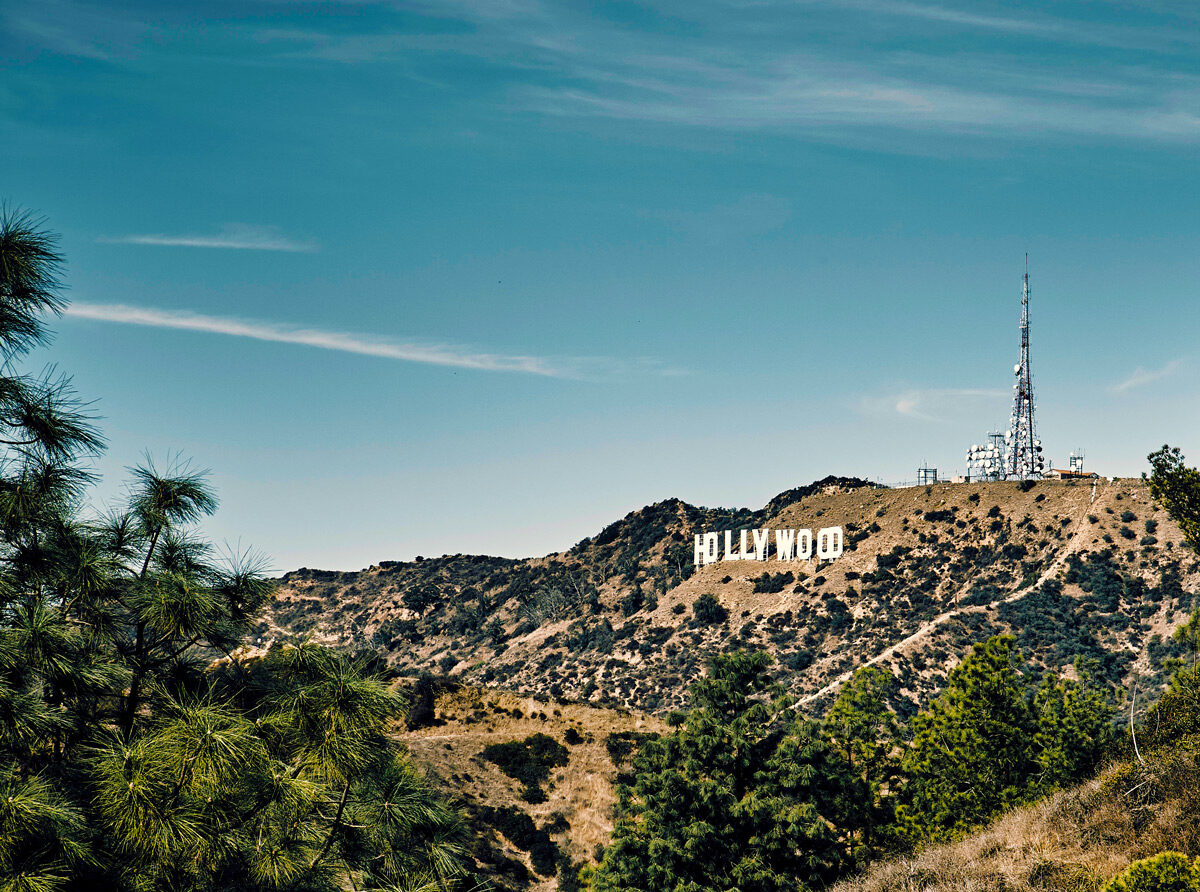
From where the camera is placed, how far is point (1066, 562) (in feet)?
253

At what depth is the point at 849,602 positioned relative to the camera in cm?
8431

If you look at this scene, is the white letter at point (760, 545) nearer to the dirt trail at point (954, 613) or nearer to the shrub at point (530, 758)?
the dirt trail at point (954, 613)

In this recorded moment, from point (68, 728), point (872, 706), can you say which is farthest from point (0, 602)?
point (872, 706)

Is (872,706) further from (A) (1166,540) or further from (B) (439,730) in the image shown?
(A) (1166,540)

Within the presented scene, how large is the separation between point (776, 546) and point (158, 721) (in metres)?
95.6

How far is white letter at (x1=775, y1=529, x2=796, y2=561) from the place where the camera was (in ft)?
319

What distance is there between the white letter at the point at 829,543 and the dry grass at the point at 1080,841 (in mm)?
75713

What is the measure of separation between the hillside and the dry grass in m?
37.5

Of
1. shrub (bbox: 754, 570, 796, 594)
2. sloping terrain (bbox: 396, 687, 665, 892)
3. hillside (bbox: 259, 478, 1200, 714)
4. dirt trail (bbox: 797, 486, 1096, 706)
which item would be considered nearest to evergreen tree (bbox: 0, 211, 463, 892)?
sloping terrain (bbox: 396, 687, 665, 892)

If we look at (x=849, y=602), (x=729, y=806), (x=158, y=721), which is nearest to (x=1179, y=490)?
(x=729, y=806)

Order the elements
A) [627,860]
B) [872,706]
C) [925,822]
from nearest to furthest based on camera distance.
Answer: [627,860], [925,822], [872,706]

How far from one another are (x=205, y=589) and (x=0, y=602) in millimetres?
1936

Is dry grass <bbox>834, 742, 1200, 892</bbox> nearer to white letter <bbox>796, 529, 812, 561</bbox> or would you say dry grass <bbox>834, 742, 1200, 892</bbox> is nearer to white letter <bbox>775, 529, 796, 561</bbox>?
white letter <bbox>796, 529, 812, 561</bbox>

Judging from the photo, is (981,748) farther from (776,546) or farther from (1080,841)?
(776,546)
